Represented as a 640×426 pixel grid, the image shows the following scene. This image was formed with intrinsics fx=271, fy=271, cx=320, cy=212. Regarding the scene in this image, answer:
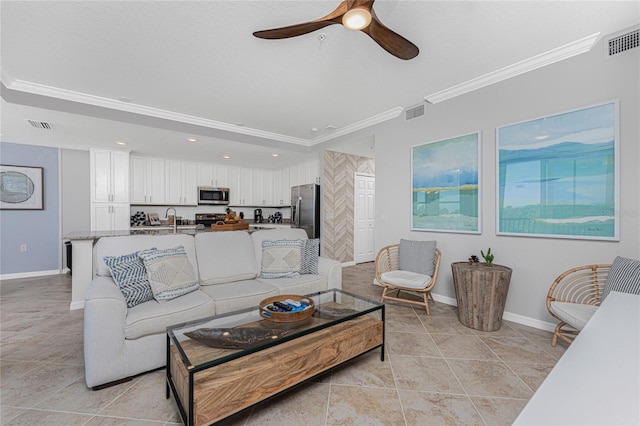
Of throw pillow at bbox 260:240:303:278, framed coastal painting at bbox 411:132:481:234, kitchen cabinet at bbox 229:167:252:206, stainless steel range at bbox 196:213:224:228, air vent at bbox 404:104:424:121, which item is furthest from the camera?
kitchen cabinet at bbox 229:167:252:206

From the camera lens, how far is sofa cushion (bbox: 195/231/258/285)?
274 centimetres

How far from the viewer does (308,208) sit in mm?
5477

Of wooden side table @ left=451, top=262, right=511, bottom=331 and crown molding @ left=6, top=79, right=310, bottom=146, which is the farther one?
crown molding @ left=6, top=79, right=310, bottom=146

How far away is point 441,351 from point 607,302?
1480 millimetres

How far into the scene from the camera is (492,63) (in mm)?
2664

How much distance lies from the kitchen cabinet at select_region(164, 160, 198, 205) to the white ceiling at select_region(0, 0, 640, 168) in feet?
5.41

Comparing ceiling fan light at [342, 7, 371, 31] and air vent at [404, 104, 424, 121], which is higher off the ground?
air vent at [404, 104, 424, 121]

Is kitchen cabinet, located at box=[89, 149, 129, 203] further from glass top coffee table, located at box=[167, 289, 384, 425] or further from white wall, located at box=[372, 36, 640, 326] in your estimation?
white wall, located at box=[372, 36, 640, 326]

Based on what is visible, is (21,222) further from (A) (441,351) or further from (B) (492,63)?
(B) (492,63)

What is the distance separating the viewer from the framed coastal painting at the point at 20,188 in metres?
4.66

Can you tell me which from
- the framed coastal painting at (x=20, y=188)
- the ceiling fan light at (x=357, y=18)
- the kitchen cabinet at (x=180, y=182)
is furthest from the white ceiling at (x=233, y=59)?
the kitchen cabinet at (x=180, y=182)

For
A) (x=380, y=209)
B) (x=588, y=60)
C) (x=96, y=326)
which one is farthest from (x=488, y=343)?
(x=96, y=326)

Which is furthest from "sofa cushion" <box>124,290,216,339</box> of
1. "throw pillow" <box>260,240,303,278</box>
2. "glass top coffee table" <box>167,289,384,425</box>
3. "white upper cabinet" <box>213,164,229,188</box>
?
"white upper cabinet" <box>213,164,229,188</box>

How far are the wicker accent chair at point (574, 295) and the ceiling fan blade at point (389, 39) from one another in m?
2.23
